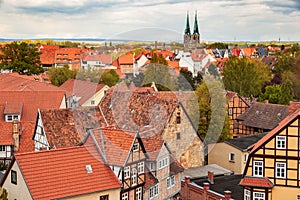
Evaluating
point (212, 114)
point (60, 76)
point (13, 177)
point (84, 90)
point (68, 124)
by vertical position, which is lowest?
point (13, 177)

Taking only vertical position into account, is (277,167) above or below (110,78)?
below

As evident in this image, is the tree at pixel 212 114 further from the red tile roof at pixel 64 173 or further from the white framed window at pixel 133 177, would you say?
the red tile roof at pixel 64 173

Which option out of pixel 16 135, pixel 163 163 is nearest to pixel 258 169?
pixel 163 163

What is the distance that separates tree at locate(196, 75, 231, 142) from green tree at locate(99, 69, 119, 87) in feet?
25.5

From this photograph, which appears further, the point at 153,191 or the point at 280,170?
the point at 153,191

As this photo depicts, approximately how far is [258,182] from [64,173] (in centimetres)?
885

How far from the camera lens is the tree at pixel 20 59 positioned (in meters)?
63.5

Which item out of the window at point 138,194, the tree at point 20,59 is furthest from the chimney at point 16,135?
the tree at point 20,59

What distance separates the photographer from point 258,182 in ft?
73.8

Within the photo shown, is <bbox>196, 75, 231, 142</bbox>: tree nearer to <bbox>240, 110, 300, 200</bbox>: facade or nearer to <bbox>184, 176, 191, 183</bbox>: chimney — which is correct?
<bbox>184, 176, 191, 183</bbox>: chimney

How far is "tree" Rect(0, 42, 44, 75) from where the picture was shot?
6351 centimetres

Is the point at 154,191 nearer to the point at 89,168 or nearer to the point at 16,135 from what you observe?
the point at 89,168

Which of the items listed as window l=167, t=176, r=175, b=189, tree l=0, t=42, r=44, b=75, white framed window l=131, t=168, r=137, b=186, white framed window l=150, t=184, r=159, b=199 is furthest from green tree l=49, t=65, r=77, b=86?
white framed window l=131, t=168, r=137, b=186

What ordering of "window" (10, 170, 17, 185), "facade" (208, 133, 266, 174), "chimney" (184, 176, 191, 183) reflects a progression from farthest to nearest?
1. "facade" (208, 133, 266, 174)
2. "chimney" (184, 176, 191, 183)
3. "window" (10, 170, 17, 185)
